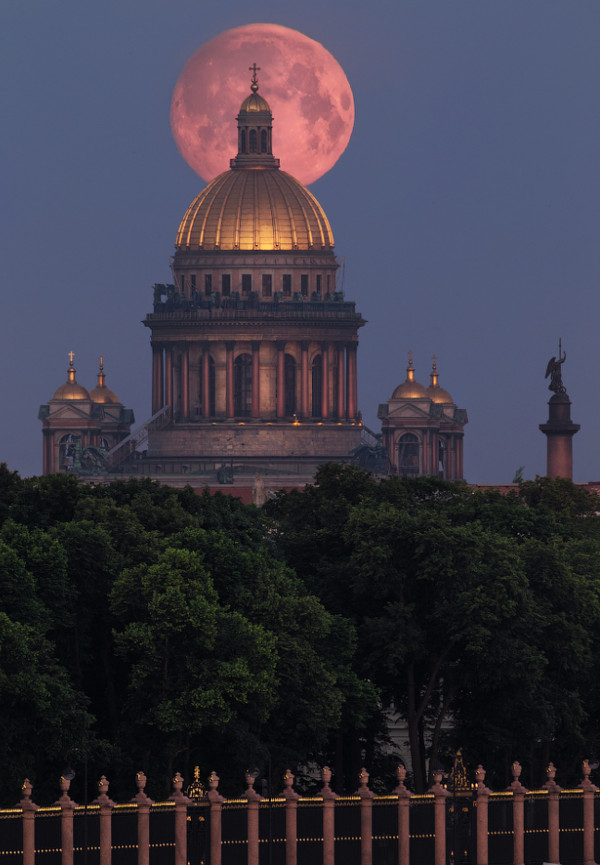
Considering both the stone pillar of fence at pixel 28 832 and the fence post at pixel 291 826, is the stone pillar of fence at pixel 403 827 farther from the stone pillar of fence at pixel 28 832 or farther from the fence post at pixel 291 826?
the stone pillar of fence at pixel 28 832

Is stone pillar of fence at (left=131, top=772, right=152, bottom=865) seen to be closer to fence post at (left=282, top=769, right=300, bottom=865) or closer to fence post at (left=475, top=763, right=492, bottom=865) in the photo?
fence post at (left=282, top=769, right=300, bottom=865)

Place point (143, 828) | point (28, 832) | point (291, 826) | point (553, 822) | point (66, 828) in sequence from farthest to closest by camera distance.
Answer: point (553, 822), point (291, 826), point (143, 828), point (66, 828), point (28, 832)

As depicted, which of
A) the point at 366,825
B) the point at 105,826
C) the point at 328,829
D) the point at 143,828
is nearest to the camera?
the point at 105,826

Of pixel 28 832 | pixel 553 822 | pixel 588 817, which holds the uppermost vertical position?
pixel 28 832

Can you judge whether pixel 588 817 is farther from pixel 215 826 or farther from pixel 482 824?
pixel 215 826

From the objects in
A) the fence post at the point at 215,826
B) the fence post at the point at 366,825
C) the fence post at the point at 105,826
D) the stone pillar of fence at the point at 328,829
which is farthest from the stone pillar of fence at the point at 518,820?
the fence post at the point at 105,826

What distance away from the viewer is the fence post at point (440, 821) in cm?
9188

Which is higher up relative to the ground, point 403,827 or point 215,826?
point 215,826

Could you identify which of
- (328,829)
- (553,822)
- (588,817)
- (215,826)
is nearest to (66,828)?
(215,826)

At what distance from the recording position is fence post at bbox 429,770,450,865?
91.9 m

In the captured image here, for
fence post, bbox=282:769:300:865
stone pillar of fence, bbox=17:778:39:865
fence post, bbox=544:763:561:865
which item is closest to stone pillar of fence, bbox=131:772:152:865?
stone pillar of fence, bbox=17:778:39:865

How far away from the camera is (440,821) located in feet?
302

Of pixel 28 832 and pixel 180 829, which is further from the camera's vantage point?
pixel 180 829

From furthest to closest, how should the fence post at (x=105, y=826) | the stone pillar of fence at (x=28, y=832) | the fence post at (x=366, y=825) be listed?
1. the fence post at (x=366, y=825)
2. the fence post at (x=105, y=826)
3. the stone pillar of fence at (x=28, y=832)
